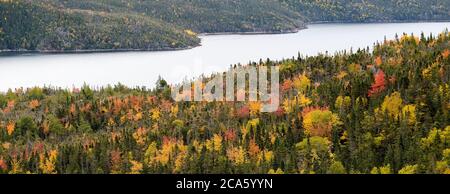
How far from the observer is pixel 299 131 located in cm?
11281

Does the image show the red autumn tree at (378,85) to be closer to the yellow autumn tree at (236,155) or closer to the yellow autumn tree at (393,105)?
the yellow autumn tree at (393,105)

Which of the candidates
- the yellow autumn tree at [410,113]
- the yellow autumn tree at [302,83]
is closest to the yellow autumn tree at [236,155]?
the yellow autumn tree at [410,113]

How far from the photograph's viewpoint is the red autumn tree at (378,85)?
12372cm

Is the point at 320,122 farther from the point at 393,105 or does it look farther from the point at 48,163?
the point at 48,163

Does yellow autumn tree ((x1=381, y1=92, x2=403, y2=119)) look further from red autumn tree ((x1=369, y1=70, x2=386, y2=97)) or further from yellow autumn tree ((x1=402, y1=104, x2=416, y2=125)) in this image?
red autumn tree ((x1=369, y1=70, x2=386, y2=97))

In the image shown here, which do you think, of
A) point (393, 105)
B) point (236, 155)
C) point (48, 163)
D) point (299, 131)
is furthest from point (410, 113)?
point (48, 163)

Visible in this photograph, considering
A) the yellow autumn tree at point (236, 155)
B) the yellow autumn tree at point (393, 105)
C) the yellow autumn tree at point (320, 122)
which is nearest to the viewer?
the yellow autumn tree at point (236, 155)

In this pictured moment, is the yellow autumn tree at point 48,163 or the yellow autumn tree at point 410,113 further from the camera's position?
the yellow autumn tree at point 48,163

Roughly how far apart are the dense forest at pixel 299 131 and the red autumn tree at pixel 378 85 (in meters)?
0.27

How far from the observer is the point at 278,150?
92.8 meters

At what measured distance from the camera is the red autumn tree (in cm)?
12372

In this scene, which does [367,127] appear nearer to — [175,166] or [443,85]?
[443,85]
